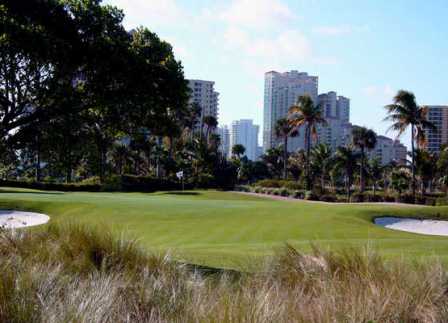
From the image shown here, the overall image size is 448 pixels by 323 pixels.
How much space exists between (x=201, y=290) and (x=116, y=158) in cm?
8057

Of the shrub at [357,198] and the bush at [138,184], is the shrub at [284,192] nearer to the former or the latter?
the shrub at [357,198]

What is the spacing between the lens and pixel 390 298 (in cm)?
582

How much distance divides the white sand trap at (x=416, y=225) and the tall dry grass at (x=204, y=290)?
17355mm

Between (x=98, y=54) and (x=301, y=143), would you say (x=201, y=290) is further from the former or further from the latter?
(x=301, y=143)

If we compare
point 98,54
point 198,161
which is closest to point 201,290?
point 98,54

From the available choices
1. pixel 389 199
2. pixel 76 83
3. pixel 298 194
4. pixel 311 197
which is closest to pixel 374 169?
pixel 389 199

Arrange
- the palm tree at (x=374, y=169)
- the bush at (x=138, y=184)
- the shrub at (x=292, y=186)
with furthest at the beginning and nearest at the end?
the palm tree at (x=374, y=169)
the shrub at (x=292, y=186)
the bush at (x=138, y=184)

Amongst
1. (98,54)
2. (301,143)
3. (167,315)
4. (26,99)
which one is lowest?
(167,315)

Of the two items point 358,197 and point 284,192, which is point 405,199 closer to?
point 358,197

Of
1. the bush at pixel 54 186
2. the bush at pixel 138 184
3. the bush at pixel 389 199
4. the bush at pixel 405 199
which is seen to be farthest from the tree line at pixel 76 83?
the bush at pixel 389 199

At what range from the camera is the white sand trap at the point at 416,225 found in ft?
78.9

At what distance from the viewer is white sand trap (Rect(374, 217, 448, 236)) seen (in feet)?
78.9

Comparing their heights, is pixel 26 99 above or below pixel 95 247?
above

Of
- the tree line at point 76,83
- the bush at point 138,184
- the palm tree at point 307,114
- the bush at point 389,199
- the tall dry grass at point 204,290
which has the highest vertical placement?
the palm tree at point 307,114
